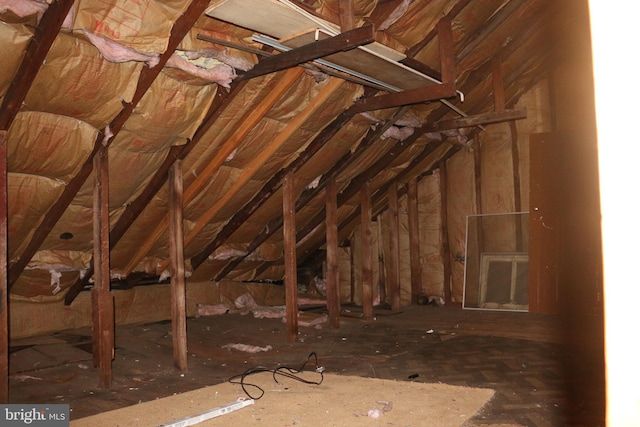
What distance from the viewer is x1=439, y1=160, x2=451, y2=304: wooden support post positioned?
7973 millimetres

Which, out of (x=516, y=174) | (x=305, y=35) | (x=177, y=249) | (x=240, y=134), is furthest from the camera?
(x=516, y=174)

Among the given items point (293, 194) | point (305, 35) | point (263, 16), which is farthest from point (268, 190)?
point (263, 16)

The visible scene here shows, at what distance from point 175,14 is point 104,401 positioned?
2.52 metres

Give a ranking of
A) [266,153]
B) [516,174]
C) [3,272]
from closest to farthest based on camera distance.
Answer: [3,272] → [266,153] → [516,174]

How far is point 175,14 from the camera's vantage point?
10.3 feet

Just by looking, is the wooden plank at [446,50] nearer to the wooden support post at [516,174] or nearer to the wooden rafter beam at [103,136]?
the wooden rafter beam at [103,136]

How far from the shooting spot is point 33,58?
114 inches

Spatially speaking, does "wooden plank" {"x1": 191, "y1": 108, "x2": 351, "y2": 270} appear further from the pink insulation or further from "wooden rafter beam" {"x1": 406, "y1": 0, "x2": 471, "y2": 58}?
the pink insulation

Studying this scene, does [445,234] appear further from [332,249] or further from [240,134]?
[240,134]

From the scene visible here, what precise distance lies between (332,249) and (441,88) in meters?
2.34

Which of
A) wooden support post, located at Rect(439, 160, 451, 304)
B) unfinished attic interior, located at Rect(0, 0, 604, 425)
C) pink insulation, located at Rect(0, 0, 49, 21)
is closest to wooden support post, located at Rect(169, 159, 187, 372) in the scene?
unfinished attic interior, located at Rect(0, 0, 604, 425)

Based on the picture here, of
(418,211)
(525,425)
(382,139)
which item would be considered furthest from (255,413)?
(418,211)

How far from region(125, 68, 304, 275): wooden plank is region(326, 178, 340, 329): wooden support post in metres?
1.65

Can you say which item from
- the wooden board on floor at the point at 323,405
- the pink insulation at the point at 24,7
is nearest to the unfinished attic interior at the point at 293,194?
the pink insulation at the point at 24,7
